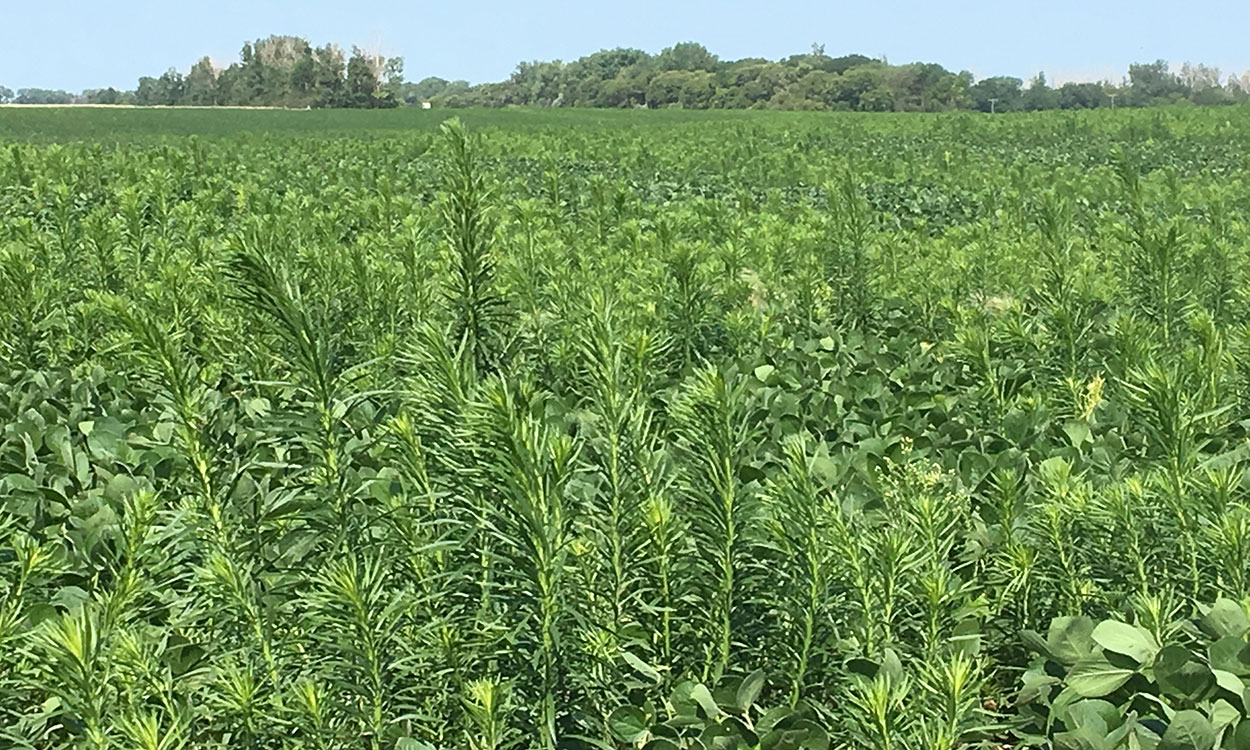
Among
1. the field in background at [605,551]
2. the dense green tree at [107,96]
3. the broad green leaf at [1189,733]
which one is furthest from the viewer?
the dense green tree at [107,96]

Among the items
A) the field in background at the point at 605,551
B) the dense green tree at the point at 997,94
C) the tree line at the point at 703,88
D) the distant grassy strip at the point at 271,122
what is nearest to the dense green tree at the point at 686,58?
the tree line at the point at 703,88

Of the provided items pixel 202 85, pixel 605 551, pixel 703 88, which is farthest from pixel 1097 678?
pixel 202 85

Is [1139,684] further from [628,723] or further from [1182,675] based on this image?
[628,723]

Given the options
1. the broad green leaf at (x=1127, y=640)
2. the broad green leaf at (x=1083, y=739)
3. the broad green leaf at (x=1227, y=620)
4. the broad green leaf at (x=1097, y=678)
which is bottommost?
the broad green leaf at (x=1083, y=739)

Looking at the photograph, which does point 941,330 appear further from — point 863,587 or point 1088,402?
point 863,587

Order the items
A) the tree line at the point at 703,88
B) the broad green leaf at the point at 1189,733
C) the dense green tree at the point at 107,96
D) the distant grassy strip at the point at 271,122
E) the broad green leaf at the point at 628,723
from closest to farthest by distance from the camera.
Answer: the broad green leaf at the point at 1189,733 < the broad green leaf at the point at 628,723 < the distant grassy strip at the point at 271,122 < the tree line at the point at 703,88 < the dense green tree at the point at 107,96

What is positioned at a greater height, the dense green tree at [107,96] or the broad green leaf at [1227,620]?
the dense green tree at [107,96]

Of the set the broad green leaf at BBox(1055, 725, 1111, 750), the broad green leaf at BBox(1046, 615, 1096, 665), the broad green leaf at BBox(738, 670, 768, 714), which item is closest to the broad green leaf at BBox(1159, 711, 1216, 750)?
the broad green leaf at BBox(1055, 725, 1111, 750)

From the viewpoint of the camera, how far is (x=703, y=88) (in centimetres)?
7938

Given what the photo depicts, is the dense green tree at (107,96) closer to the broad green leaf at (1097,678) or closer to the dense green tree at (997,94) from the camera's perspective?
the dense green tree at (997,94)

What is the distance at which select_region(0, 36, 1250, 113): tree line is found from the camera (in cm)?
7188

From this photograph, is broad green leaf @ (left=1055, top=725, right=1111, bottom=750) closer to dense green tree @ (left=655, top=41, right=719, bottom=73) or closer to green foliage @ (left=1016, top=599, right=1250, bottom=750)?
green foliage @ (left=1016, top=599, right=1250, bottom=750)

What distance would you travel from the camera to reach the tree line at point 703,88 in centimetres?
7188

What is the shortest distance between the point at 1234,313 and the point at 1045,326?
1240mm
